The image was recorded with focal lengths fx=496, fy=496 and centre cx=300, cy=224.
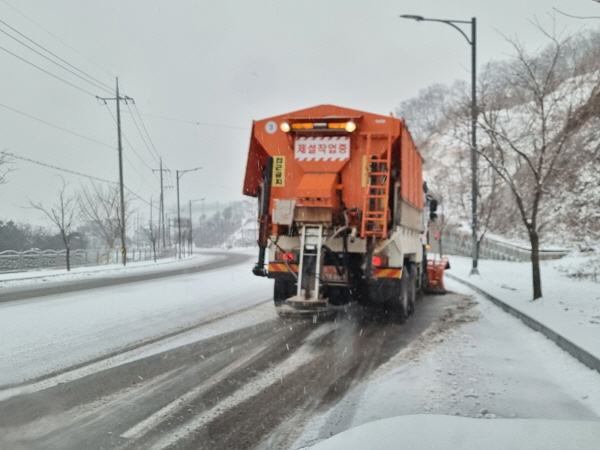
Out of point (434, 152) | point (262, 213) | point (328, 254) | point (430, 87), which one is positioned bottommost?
point (328, 254)

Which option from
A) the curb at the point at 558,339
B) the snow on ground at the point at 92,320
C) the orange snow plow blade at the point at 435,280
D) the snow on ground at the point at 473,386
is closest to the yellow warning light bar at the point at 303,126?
the snow on ground at the point at 473,386

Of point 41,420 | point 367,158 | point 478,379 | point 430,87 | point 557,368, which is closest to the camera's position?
point 41,420

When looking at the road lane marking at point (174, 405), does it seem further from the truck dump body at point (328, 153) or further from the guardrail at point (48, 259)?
the guardrail at point (48, 259)

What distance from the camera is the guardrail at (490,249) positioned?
23.5 metres

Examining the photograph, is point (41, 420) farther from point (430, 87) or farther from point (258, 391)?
point (430, 87)

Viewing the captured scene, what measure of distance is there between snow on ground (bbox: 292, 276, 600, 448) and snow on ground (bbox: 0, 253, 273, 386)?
340cm

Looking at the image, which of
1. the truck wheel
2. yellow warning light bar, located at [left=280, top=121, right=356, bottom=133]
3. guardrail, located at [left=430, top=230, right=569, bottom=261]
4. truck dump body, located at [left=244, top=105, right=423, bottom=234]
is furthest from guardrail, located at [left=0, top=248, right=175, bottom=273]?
yellow warning light bar, located at [left=280, top=121, right=356, bottom=133]

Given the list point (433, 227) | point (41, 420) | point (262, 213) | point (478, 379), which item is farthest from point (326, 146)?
point (433, 227)

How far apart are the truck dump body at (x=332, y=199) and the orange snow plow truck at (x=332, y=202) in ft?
0.05

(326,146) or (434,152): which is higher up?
(434,152)

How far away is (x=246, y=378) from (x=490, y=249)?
28480 millimetres

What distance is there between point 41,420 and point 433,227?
116 ft

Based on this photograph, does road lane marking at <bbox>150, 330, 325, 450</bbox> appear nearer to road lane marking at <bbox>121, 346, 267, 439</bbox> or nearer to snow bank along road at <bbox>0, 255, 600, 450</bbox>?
snow bank along road at <bbox>0, 255, 600, 450</bbox>

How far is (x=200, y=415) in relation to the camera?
4.09 metres
